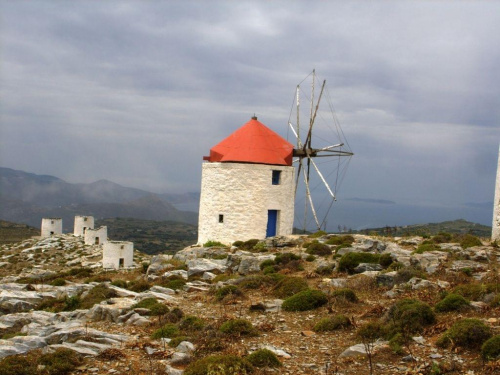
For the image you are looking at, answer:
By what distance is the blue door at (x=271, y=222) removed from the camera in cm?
3259

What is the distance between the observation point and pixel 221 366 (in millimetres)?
9414

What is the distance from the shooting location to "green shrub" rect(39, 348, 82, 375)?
9.88 m

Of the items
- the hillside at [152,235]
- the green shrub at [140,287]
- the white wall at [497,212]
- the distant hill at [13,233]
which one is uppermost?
the white wall at [497,212]

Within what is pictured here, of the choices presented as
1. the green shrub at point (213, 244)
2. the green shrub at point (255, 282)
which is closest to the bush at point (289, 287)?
the green shrub at point (255, 282)

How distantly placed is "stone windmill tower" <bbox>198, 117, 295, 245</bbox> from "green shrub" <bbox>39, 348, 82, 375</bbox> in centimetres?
2111

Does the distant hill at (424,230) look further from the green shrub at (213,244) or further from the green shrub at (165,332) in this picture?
the green shrub at (165,332)

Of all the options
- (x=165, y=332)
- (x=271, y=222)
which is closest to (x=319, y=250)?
(x=271, y=222)

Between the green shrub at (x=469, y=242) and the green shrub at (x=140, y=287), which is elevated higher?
the green shrub at (x=469, y=242)

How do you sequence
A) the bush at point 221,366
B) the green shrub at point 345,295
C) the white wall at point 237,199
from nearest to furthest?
the bush at point 221,366, the green shrub at point 345,295, the white wall at point 237,199

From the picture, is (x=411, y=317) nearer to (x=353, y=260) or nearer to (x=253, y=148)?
(x=353, y=260)

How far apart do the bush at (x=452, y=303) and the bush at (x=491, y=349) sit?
2946 millimetres

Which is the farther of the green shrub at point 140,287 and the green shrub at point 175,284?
the green shrub at point 140,287

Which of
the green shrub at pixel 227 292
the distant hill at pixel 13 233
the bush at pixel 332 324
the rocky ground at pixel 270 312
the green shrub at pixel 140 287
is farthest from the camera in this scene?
the distant hill at pixel 13 233

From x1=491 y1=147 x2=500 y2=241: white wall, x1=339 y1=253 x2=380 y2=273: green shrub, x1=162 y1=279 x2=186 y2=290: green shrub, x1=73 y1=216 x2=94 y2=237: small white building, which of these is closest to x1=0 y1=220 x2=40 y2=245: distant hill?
x1=73 y1=216 x2=94 y2=237: small white building
